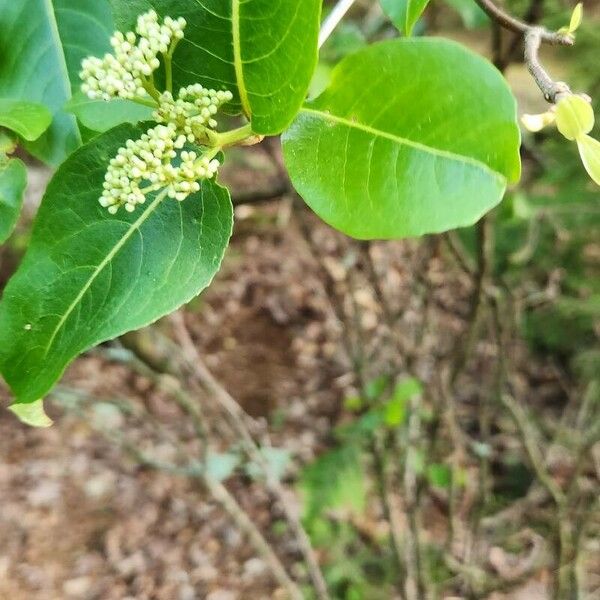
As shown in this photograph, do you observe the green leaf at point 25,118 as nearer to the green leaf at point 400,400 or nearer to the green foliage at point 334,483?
the green leaf at point 400,400

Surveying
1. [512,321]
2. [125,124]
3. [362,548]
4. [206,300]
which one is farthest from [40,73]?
[206,300]

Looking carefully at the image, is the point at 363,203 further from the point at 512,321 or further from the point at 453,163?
the point at 512,321

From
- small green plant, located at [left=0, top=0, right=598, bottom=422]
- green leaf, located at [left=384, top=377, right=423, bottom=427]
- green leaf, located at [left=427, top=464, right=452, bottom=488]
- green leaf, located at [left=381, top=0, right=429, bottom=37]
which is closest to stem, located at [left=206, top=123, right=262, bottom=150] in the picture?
small green plant, located at [left=0, top=0, right=598, bottom=422]

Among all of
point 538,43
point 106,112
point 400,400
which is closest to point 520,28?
point 538,43

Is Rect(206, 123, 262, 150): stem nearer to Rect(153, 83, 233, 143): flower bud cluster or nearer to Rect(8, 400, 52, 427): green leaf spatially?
Rect(153, 83, 233, 143): flower bud cluster

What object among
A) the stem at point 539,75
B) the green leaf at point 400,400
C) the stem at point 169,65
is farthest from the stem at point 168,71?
the green leaf at point 400,400

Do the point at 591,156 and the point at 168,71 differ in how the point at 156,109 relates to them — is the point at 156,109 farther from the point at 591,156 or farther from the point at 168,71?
the point at 591,156
